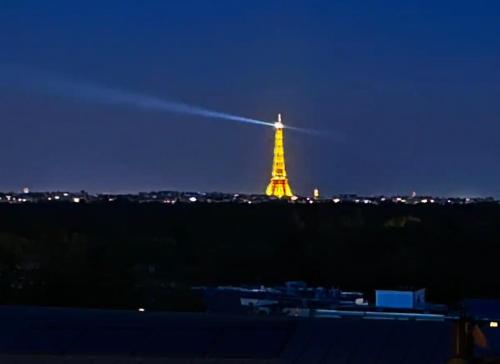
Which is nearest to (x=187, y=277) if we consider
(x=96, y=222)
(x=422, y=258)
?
(x=422, y=258)

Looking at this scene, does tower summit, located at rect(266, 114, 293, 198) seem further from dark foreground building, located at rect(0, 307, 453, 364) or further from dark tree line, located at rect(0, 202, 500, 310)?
dark foreground building, located at rect(0, 307, 453, 364)

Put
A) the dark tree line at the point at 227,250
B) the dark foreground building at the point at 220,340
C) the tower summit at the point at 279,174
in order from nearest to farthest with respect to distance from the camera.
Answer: the dark foreground building at the point at 220,340 < the dark tree line at the point at 227,250 < the tower summit at the point at 279,174

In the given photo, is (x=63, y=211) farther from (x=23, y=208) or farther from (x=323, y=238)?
(x=323, y=238)

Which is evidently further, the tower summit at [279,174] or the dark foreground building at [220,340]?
the tower summit at [279,174]

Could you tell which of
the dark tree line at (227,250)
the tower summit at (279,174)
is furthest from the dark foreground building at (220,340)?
the tower summit at (279,174)

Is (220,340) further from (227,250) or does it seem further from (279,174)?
(279,174)

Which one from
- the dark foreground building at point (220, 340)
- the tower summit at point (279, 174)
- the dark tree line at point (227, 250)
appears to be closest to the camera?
the dark foreground building at point (220, 340)

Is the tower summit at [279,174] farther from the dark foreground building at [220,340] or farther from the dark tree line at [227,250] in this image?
the dark foreground building at [220,340]

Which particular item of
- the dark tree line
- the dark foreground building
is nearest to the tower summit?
the dark tree line
